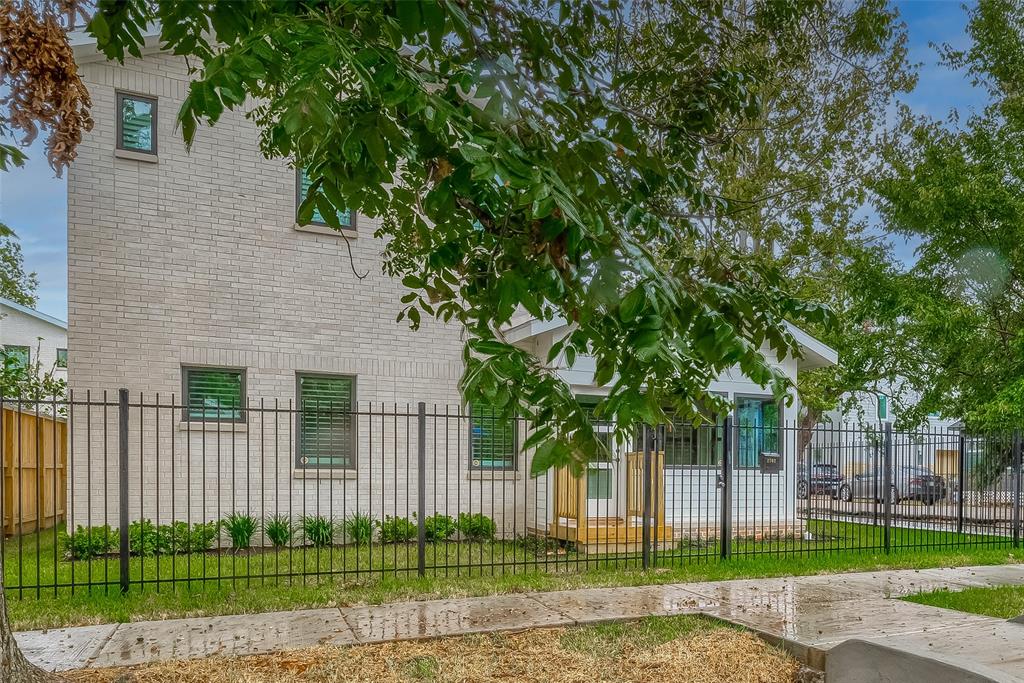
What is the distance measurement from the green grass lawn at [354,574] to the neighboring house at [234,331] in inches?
34.4

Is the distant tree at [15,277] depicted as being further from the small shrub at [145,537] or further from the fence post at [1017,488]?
the fence post at [1017,488]

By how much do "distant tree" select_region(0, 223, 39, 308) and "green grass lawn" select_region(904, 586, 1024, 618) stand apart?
26741 millimetres

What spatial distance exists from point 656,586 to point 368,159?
7.12 meters

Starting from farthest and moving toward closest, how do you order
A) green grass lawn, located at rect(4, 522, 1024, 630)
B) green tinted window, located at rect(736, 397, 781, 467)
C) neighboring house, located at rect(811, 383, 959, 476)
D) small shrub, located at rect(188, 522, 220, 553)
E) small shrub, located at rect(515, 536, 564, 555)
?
green tinted window, located at rect(736, 397, 781, 467)
neighboring house, located at rect(811, 383, 959, 476)
small shrub, located at rect(515, 536, 564, 555)
small shrub, located at rect(188, 522, 220, 553)
green grass lawn, located at rect(4, 522, 1024, 630)

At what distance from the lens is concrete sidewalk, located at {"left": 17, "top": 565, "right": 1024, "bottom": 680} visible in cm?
549

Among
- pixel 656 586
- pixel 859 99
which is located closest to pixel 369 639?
pixel 656 586

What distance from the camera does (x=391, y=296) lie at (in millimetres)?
11961

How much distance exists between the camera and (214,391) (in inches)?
425

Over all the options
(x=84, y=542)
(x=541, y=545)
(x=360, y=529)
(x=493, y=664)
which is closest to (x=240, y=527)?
(x=360, y=529)

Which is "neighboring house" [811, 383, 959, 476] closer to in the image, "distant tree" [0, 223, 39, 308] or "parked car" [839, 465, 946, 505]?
"parked car" [839, 465, 946, 505]

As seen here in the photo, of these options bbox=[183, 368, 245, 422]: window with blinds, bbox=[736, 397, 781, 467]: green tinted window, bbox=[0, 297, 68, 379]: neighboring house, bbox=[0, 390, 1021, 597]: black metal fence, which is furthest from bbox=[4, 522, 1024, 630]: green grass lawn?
bbox=[0, 297, 68, 379]: neighboring house

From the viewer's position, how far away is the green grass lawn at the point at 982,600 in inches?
285

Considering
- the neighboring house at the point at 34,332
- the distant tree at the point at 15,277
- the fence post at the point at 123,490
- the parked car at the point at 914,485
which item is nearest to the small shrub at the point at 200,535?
the fence post at the point at 123,490

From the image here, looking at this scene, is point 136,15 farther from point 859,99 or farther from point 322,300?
point 859,99
